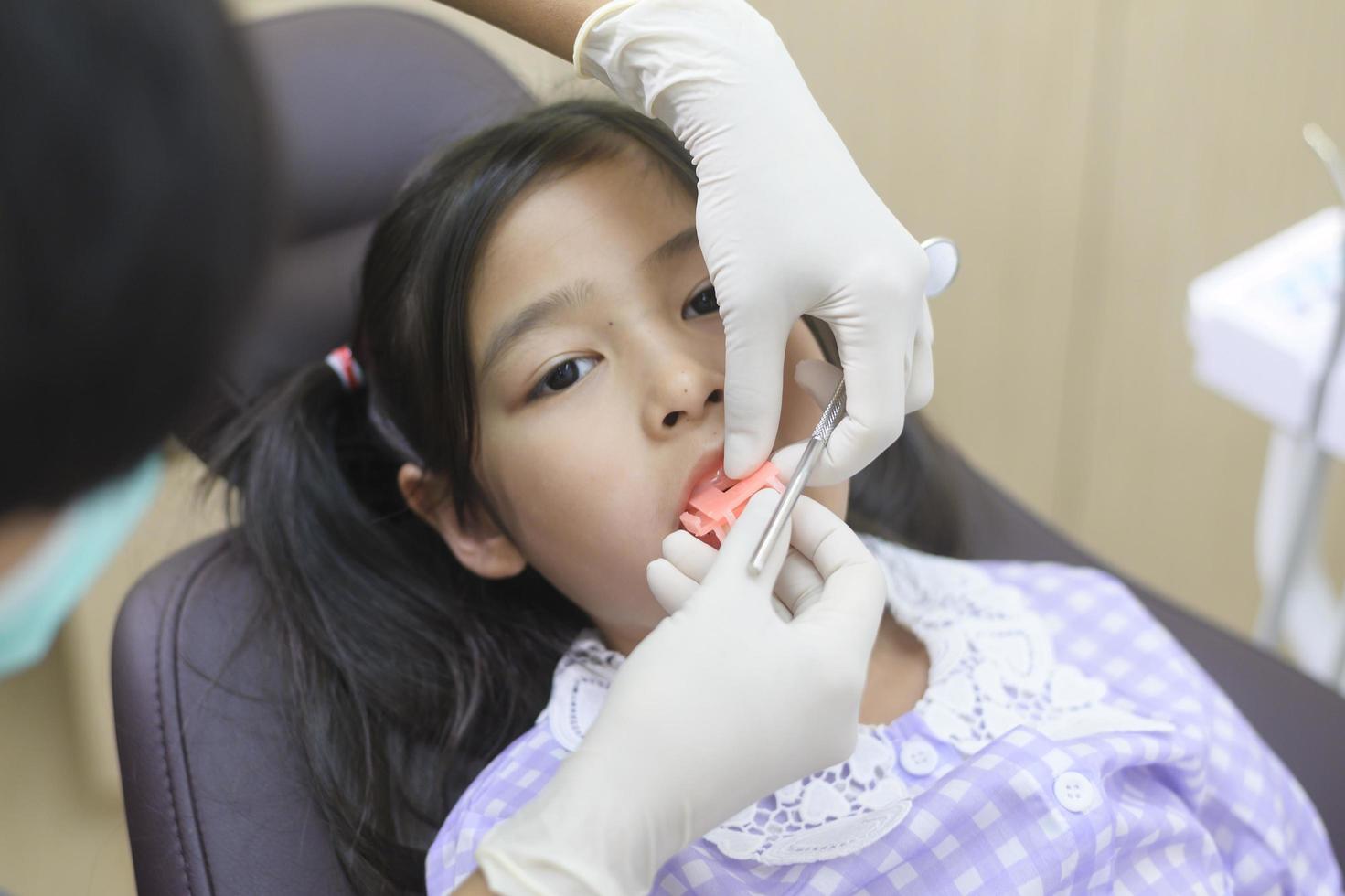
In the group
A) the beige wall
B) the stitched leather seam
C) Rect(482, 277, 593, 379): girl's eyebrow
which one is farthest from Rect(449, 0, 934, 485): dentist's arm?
the beige wall

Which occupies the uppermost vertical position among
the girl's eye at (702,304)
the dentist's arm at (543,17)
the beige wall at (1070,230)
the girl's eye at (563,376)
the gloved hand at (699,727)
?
the dentist's arm at (543,17)

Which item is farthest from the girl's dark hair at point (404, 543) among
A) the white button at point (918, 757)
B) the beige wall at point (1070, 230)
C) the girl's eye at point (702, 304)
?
the beige wall at point (1070, 230)

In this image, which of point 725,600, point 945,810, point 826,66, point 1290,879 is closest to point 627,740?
point 725,600

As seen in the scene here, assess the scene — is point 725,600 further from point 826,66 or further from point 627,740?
point 826,66

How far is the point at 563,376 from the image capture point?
936 mm

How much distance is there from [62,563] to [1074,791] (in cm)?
69

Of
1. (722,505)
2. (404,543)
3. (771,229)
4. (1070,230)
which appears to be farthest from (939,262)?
(1070,230)

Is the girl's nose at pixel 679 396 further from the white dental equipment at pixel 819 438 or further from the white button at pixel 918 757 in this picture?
the white button at pixel 918 757

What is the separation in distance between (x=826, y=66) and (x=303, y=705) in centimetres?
135

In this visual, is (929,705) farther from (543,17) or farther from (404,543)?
(543,17)

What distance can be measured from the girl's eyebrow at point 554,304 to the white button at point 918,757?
44 cm

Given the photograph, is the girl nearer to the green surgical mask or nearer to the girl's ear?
the girl's ear

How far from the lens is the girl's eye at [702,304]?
37.1 inches

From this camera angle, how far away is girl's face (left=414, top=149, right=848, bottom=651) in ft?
2.93
